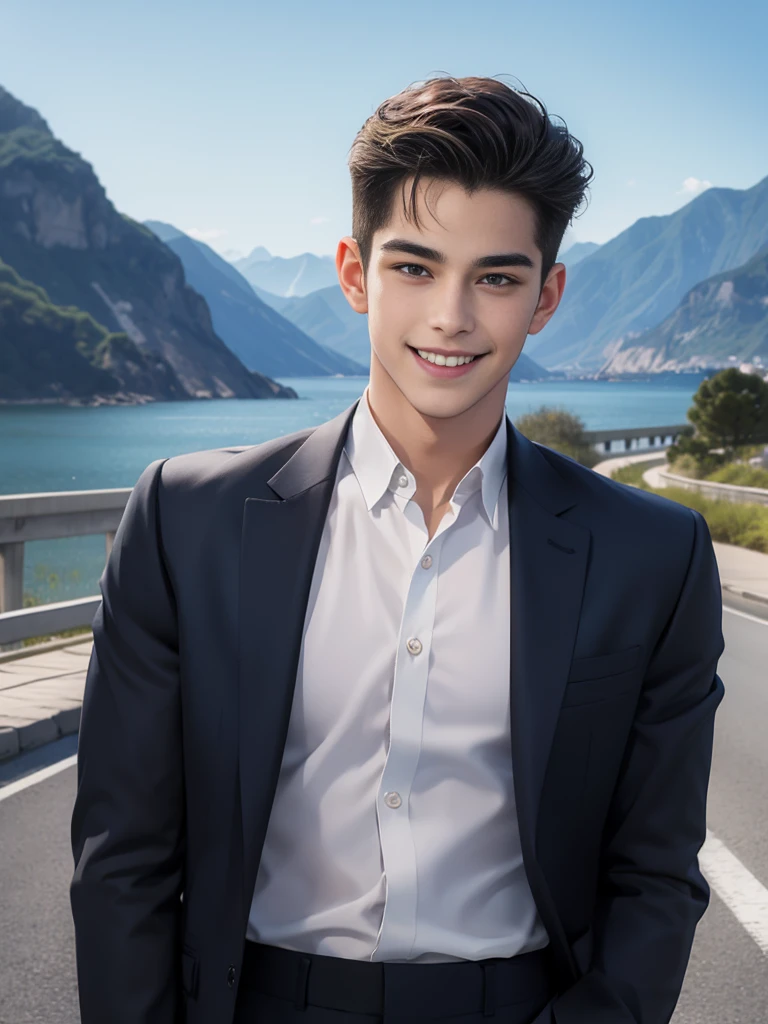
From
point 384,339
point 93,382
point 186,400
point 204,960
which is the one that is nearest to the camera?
point 204,960

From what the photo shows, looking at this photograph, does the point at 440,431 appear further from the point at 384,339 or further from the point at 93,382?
the point at 93,382

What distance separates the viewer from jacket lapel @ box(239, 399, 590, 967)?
1.61 metres

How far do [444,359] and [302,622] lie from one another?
476 millimetres

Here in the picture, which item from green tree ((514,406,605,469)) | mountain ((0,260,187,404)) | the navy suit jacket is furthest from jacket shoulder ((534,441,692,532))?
mountain ((0,260,187,404))

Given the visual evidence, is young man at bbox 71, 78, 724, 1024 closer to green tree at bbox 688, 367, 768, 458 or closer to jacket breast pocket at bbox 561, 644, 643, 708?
jacket breast pocket at bbox 561, 644, 643, 708

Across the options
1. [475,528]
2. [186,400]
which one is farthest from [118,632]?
[186,400]

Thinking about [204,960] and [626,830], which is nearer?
[204,960]

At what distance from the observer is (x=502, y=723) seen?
1.70m

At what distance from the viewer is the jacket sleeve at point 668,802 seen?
67.4 inches

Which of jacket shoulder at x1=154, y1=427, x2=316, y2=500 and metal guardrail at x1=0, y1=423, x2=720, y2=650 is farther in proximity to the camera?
metal guardrail at x1=0, y1=423, x2=720, y2=650

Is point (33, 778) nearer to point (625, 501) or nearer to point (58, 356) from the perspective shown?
point (625, 501)

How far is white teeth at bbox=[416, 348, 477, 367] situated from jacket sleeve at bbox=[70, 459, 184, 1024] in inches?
→ 19.7

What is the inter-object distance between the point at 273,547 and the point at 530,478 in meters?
0.46

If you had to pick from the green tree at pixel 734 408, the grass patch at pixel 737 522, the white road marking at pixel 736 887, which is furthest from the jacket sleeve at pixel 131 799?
the green tree at pixel 734 408
